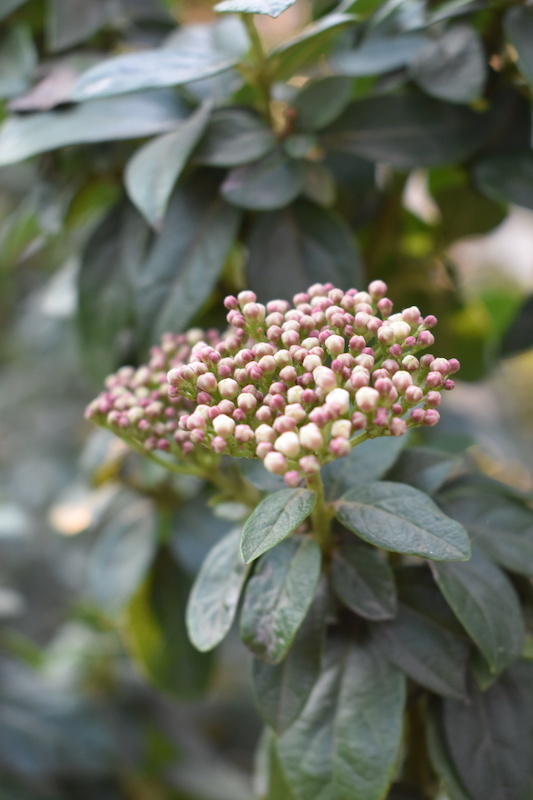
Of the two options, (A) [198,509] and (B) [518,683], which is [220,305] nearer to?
(A) [198,509]

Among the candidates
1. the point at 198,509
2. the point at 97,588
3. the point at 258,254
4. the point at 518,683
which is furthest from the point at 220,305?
the point at 518,683

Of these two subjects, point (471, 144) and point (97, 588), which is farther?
point (97, 588)

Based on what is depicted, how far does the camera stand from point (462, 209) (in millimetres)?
874

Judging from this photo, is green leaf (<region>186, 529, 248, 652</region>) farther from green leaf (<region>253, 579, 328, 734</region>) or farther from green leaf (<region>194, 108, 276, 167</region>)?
green leaf (<region>194, 108, 276, 167</region>)

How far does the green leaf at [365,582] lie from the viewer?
530 millimetres

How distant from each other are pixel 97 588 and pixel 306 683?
0.42 meters

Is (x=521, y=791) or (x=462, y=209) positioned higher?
A: (x=462, y=209)

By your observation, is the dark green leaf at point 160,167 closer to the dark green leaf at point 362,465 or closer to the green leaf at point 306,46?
the green leaf at point 306,46

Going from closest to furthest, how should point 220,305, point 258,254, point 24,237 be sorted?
1. point 258,254
2. point 220,305
3. point 24,237

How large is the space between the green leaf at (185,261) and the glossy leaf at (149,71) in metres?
0.12

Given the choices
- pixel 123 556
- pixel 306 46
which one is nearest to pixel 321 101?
pixel 306 46

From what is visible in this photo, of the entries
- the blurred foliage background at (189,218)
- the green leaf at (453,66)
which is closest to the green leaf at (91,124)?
the blurred foliage background at (189,218)

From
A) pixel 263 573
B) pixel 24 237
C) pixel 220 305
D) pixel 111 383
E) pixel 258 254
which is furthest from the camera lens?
pixel 24 237

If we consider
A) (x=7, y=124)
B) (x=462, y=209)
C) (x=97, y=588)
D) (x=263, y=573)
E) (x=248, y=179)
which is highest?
(x=7, y=124)
